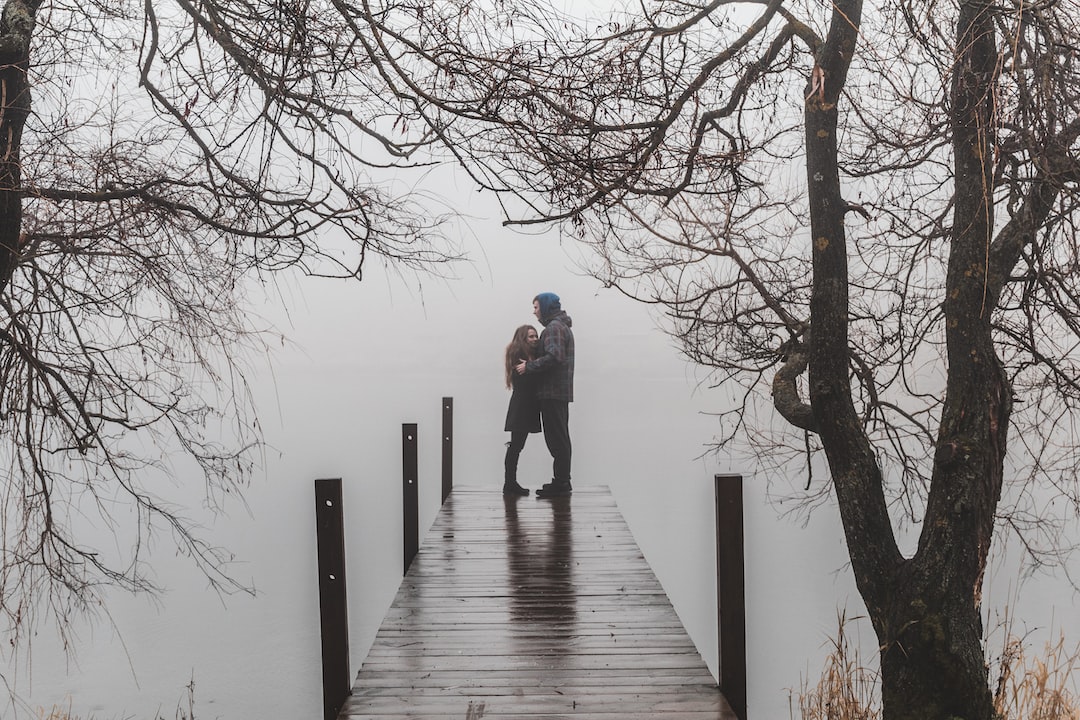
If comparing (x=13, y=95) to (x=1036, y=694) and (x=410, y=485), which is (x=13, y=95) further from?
(x=410, y=485)

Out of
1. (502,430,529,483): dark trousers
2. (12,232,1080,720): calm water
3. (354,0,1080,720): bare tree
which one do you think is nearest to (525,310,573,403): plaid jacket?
(502,430,529,483): dark trousers

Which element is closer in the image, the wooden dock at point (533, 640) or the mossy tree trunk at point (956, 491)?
the wooden dock at point (533, 640)

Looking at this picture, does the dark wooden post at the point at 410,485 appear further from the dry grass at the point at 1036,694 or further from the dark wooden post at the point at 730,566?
the dry grass at the point at 1036,694

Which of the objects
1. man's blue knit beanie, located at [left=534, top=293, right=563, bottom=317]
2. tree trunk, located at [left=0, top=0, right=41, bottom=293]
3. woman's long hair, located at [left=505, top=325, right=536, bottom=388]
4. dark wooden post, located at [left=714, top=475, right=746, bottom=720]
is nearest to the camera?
tree trunk, located at [left=0, top=0, right=41, bottom=293]

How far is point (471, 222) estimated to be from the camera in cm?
400

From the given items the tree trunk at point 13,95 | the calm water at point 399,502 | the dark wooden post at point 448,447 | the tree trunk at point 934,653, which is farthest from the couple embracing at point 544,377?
the tree trunk at point 13,95

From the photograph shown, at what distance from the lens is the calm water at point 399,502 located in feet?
63.4

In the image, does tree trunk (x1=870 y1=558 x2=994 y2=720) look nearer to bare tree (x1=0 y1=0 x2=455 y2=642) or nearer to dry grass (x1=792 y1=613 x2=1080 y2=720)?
dry grass (x1=792 y1=613 x2=1080 y2=720)

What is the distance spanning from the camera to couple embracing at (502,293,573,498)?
762 centimetres

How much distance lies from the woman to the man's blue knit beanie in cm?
26

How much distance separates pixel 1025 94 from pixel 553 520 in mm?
5102

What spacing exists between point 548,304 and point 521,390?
2.92 feet

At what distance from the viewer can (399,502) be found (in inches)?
1288

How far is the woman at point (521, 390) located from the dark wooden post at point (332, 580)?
381 centimetres
